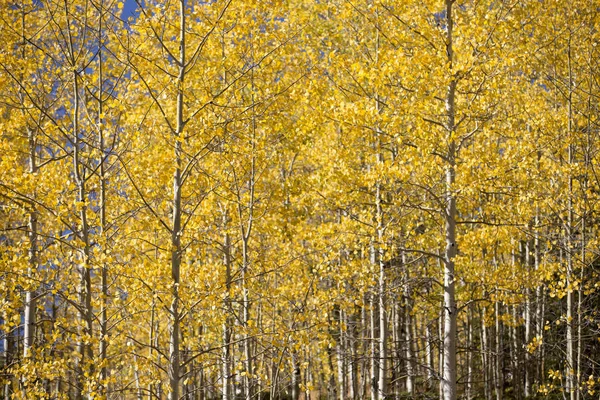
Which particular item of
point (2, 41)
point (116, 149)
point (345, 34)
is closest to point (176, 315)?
point (116, 149)

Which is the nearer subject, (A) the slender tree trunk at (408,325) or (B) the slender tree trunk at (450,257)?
(B) the slender tree trunk at (450,257)

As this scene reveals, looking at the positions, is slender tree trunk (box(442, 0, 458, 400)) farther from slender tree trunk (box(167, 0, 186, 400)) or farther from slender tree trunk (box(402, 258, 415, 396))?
slender tree trunk (box(167, 0, 186, 400))

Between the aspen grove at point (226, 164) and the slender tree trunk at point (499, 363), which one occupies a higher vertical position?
the aspen grove at point (226, 164)

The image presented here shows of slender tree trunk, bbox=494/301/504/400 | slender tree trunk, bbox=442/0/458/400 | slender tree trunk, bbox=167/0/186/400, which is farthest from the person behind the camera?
slender tree trunk, bbox=494/301/504/400

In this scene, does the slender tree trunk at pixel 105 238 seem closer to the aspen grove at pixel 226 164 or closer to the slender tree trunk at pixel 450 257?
the aspen grove at pixel 226 164

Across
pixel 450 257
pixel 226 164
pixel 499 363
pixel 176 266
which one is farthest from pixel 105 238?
pixel 499 363

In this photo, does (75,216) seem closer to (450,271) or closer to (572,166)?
(450,271)

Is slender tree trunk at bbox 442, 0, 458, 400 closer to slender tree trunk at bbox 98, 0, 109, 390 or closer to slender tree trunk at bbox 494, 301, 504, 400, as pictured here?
slender tree trunk at bbox 98, 0, 109, 390

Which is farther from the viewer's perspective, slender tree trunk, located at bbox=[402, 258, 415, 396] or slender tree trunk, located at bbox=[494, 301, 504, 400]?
slender tree trunk, located at bbox=[494, 301, 504, 400]

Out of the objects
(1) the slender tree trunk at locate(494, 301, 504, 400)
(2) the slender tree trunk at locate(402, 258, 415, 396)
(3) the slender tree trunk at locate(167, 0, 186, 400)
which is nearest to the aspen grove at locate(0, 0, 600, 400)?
(3) the slender tree trunk at locate(167, 0, 186, 400)

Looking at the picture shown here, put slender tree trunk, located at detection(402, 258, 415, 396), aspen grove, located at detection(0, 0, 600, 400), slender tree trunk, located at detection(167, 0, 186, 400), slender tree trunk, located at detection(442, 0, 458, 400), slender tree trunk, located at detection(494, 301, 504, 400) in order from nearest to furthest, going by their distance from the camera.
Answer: slender tree trunk, located at detection(167, 0, 186, 400), aspen grove, located at detection(0, 0, 600, 400), slender tree trunk, located at detection(442, 0, 458, 400), slender tree trunk, located at detection(402, 258, 415, 396), slender tree trunk, located at detection(494, 301, 504, 400)

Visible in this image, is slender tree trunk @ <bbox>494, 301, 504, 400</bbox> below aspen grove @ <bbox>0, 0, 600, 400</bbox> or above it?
below

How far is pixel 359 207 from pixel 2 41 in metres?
6.07

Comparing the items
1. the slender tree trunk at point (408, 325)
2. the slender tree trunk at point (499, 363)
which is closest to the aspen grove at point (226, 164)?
the slender tree trunk at point (408, 325)
